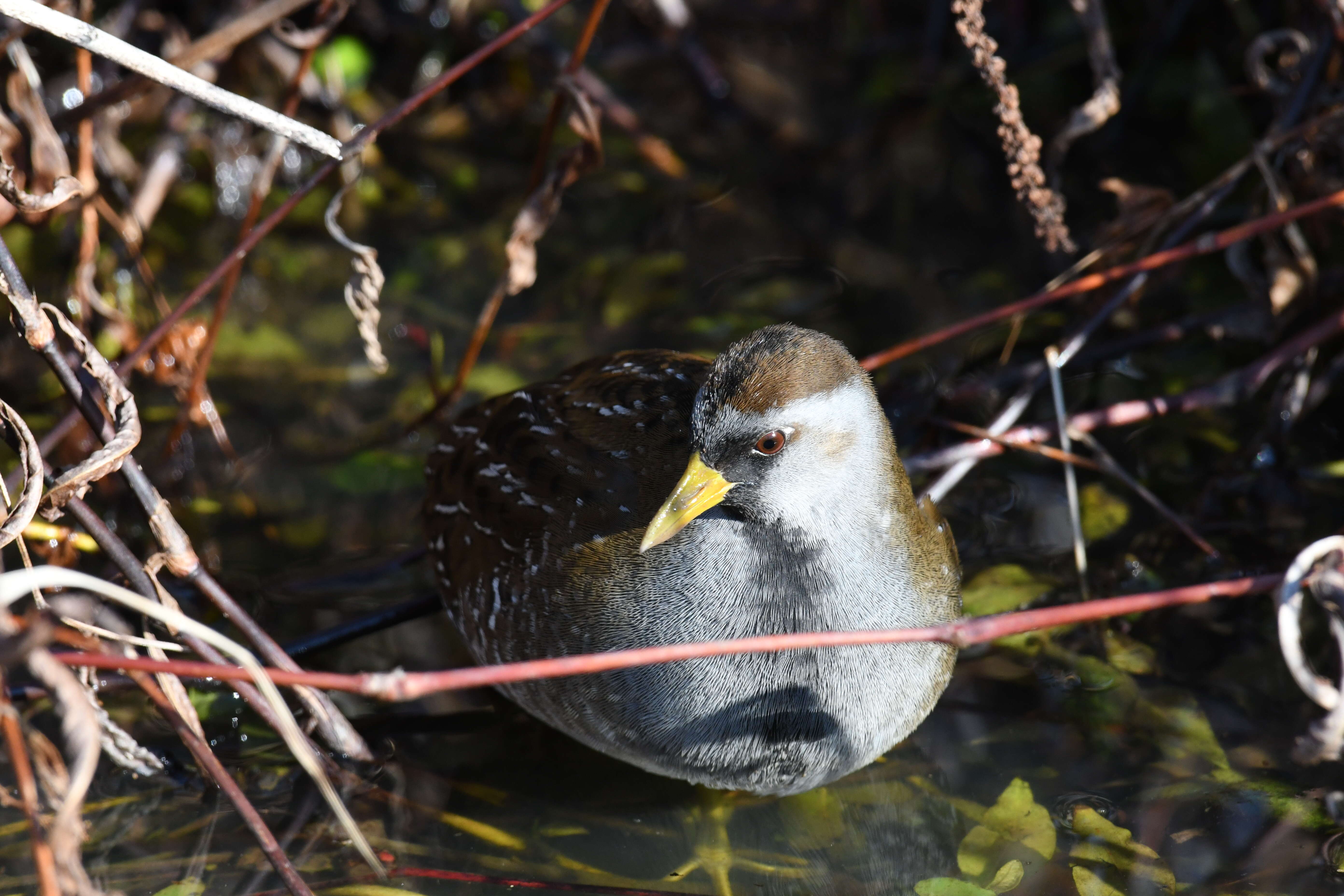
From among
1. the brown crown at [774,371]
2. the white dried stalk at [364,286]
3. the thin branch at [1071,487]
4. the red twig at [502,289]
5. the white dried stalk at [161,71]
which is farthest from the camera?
the thin branch at [1071,487]

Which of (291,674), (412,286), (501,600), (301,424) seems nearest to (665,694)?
(501,600)

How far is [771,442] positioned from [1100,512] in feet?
5.08

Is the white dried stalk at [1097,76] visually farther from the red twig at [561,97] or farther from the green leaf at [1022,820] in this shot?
the green leaf at [1022,820]

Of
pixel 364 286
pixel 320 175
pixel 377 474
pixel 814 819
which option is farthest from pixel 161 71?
pixel 814 819

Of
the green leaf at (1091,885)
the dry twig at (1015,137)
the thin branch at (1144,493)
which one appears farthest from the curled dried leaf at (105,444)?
the thin branch at (1144,493)

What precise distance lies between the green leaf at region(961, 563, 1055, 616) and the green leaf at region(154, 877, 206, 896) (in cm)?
199

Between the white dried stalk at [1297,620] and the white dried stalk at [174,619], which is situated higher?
the white dried stalk at [174,619]

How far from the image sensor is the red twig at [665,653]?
5.49 ft

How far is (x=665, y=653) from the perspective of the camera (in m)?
1.76

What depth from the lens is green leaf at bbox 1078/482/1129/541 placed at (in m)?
3.36

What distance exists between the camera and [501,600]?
2746 millimetres

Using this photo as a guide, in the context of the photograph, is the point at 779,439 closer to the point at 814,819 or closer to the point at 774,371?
the point at 774,371

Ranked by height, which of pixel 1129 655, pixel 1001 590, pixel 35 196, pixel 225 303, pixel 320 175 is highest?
pixel 35 196

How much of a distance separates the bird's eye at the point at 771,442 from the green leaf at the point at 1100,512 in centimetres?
145
